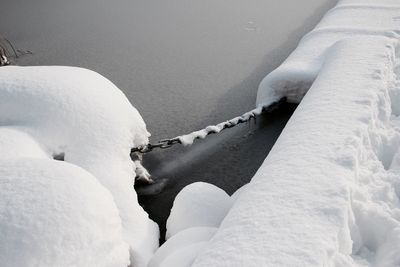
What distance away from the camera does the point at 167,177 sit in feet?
6.21

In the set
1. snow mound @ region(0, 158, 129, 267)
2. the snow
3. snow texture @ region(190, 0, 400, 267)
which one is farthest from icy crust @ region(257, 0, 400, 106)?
→ snow mound @ region(0, 158, 129, 267)

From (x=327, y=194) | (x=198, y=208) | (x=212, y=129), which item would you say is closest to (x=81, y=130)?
(x=198, y=208)

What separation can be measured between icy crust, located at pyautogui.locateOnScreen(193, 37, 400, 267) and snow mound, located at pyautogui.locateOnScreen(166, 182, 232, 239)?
206mm

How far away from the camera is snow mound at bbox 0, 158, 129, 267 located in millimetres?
1059

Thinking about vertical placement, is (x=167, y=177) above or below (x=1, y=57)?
below

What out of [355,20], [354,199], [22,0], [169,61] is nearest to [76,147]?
[354,199]

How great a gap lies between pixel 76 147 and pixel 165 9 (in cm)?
233

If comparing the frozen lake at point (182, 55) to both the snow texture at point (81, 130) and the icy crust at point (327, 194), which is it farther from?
the icy crust at point (327, 194)

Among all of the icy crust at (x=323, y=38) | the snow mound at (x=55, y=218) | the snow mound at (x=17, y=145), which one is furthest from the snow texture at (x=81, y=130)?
the icy crust at (x=323, y=38)

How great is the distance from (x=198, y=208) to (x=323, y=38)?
1.64 metres

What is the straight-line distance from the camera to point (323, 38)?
2.67 metres

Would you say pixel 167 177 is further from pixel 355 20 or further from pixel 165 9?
pixel 165 9

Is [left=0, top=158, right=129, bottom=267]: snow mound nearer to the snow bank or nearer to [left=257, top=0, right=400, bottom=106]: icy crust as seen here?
the snow bank

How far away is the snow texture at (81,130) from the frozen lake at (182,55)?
0.23 m
